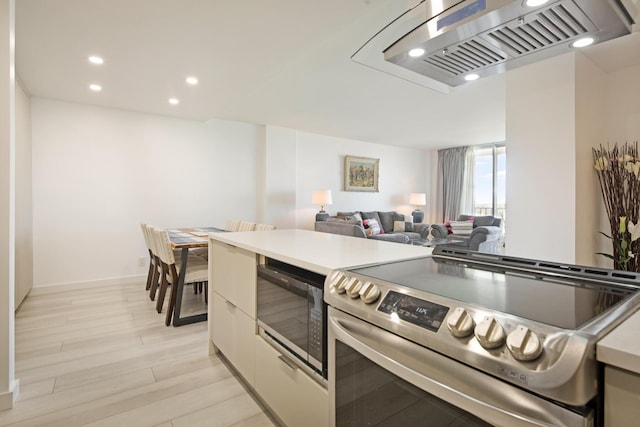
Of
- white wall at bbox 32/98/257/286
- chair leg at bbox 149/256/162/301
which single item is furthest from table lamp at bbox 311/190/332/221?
chair leg at bbox 149/256/162/301

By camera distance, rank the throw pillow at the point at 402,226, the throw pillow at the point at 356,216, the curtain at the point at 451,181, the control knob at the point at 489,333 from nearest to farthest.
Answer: the control knob at the point at 489,333 < the throw pillow at the point at 356,216 < the throw pillow at the point at 402,226 < the curtain at the point at 451,181

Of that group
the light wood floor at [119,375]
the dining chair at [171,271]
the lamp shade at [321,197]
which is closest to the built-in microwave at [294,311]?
the light wood floor at [119,375]

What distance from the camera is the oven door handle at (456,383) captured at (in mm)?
564

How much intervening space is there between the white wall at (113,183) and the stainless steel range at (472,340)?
4.15 m

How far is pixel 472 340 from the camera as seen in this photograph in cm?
66

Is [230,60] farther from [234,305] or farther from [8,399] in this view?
[8,399]

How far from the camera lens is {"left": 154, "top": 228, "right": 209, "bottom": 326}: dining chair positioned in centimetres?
280

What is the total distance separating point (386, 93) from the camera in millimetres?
3848

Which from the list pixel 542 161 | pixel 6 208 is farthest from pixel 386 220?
pixel 6 208

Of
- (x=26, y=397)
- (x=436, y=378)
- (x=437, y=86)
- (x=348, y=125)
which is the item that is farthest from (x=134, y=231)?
(x=436, y=378)

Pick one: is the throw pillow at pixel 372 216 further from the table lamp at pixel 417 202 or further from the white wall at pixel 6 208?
the white wall at pixel 6 208

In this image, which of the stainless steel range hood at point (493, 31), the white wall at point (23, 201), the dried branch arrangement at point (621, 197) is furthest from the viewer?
the white wall at point (23, 201)

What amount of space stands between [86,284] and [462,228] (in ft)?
19.4

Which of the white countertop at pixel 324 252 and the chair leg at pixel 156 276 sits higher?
the white countertop at pixel 324 252
